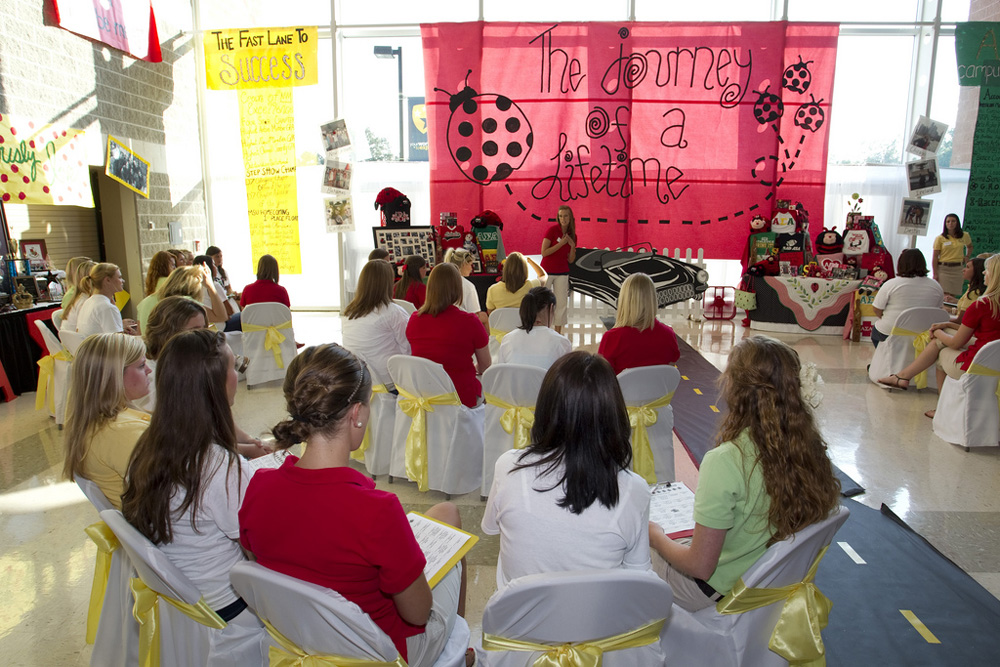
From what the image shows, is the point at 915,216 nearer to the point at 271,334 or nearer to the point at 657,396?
the point at 657,396

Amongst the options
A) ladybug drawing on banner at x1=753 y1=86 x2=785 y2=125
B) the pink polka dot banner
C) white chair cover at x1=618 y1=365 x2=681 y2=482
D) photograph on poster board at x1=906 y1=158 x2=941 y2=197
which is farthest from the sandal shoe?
the pink polka dot banner

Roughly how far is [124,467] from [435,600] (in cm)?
98

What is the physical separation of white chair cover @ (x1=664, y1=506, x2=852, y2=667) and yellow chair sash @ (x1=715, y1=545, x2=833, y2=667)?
24 mm

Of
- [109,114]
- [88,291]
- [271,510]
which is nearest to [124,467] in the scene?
[271,510]

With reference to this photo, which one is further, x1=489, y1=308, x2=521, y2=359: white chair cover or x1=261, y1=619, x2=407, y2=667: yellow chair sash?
x1=489, y1=308, x2=521, y2=359: white chair cover

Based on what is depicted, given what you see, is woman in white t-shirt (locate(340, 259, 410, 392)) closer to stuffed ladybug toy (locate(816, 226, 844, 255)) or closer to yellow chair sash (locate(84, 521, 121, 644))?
yellow chair sash (locate(84, 521, 121, 644))

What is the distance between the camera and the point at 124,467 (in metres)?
1.81

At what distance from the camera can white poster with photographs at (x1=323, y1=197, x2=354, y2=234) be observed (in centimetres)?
859

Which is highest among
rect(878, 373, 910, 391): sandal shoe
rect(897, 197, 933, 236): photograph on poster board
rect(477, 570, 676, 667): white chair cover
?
rect(897, 197, 933, 236): photograph on poster board

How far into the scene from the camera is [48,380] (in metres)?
4.52

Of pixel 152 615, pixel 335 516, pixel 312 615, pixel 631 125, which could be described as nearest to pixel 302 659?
pixel 312 615

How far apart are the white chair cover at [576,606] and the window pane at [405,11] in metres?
8.72

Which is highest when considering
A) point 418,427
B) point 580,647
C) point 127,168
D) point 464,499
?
point 127,168

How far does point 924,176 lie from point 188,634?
31.0 feet
